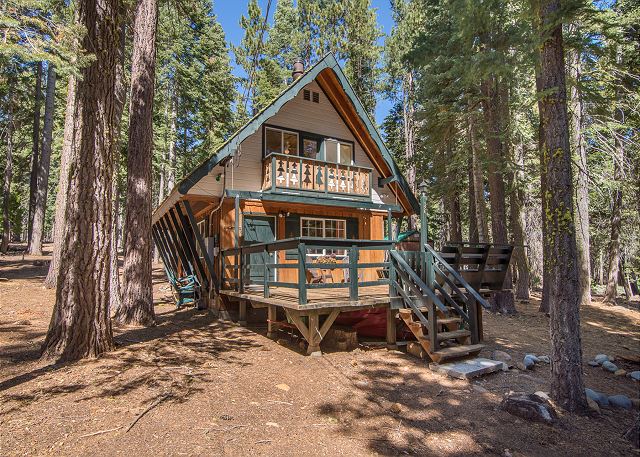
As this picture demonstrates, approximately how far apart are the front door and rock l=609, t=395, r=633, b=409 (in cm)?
795

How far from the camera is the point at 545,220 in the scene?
500cm

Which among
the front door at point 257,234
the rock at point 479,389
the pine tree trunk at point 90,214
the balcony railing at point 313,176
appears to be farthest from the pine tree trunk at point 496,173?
the pine tree trunk at point 90,214

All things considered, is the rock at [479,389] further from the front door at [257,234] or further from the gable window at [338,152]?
the gable window at [338,152]

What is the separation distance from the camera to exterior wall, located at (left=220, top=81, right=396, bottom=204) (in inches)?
425

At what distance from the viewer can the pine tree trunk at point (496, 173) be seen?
11547 mm

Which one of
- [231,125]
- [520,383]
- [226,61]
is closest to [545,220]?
[520,383]

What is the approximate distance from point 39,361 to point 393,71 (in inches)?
957

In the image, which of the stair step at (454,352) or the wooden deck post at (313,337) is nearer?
the stair step at (454,352)

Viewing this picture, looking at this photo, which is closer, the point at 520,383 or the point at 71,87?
the point at 520,383

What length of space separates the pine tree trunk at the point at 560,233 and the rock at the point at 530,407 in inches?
14.2

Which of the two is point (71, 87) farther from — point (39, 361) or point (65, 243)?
point (39, 361)

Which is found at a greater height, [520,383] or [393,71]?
[393,71]

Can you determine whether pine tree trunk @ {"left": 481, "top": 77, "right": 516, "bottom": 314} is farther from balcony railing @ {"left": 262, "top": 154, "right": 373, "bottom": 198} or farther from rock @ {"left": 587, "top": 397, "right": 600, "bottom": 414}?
rock @ {"left": 587, "top": 397, "right": 600, "bottom": 414}

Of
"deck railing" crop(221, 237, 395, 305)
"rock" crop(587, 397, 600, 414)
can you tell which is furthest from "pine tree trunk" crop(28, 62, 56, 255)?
"rock" crop(587, 397, 600, 414)
